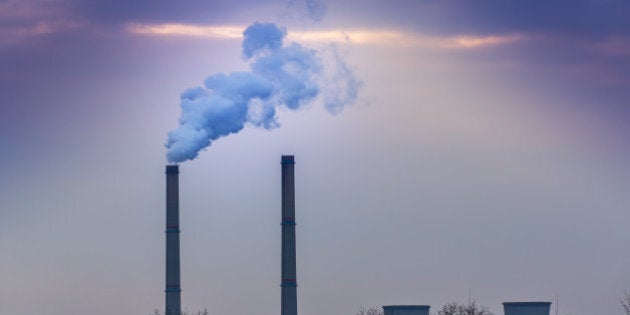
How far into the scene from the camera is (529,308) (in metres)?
107

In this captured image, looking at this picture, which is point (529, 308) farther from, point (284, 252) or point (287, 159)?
point (287, 159)

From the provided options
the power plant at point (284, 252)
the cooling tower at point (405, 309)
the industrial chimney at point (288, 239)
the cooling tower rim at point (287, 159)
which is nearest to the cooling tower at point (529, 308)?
the power plant at point (284, 252)

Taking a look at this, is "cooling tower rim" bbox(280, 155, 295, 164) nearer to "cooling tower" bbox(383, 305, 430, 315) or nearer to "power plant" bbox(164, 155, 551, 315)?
"power plant" bbox(164, 155, 551, 315)

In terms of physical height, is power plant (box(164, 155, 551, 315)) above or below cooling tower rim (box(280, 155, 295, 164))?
below

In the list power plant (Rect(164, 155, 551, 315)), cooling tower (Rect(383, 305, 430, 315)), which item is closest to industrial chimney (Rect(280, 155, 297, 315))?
power plant (Rect(164, 155, 551, 315))

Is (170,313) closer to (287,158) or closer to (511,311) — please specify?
(287,158)

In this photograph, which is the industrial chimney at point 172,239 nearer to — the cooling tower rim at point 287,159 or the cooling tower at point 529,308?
the cooling tower rim at point 287,159

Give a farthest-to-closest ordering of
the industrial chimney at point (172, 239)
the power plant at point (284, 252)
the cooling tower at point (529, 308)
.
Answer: the industrial chimney at point (172, 239) → the power plant at point (284, 252) → the cooling tower at point (529, 308)

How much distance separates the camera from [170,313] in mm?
110500

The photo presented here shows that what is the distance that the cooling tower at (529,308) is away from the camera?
351 feet

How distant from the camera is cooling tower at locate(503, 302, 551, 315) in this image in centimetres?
10700

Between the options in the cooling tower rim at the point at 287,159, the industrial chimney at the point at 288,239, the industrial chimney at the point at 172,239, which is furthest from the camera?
the industrial chimney at the point at 172,239

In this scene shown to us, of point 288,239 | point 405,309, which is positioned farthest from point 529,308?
point 288,239

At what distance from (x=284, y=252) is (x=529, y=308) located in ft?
42.5
